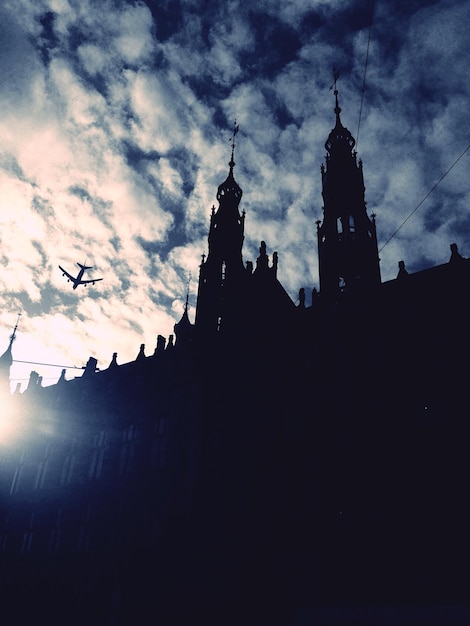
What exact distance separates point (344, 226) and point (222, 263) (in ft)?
33.0

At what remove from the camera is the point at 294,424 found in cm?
1661

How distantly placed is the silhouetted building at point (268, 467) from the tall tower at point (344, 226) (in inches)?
363

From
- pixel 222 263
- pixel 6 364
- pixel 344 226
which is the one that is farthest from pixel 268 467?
pixel 6 364

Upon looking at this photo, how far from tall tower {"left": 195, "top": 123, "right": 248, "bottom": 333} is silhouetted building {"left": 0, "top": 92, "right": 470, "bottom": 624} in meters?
1.24

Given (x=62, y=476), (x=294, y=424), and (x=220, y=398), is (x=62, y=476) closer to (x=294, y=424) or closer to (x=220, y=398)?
(x=220, y=398)

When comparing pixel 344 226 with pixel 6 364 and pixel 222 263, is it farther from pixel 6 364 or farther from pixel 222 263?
pixel 6 364

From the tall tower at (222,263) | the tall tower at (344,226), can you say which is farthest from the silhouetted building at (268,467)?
the tall tower at (344,226)

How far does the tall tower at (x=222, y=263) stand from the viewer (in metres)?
25.5

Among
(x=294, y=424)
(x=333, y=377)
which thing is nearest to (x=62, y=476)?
(x=294, y=424)

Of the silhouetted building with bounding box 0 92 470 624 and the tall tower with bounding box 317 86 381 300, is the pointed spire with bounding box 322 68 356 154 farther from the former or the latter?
the silhouetted building with bounding box 0 92 470 624

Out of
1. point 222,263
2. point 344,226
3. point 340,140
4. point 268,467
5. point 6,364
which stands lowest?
point 268,467

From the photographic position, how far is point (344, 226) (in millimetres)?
32156

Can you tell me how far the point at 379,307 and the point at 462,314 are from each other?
9.89ft

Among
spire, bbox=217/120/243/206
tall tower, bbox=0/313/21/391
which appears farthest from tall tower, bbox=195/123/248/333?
tall tower, bbox=0/313/21/391
